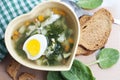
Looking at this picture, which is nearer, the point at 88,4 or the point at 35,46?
the point at 35,46

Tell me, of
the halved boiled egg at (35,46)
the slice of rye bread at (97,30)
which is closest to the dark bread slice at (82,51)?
the slice of rye bread at (97,30)

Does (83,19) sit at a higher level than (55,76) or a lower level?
higher

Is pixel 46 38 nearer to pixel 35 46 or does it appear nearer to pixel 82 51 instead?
pixel 35 46

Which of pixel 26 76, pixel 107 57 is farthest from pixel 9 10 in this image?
pixel 107 57

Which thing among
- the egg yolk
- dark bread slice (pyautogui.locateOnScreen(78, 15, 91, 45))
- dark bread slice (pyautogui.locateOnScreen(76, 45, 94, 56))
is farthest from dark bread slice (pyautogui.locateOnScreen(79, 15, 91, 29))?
the egg yolk

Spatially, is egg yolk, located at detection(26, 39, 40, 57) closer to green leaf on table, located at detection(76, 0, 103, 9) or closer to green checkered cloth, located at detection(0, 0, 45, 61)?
green checkered cloth, located at detection(0, 0, 45, 61)

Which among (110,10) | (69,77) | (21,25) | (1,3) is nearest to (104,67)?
(69,77)
